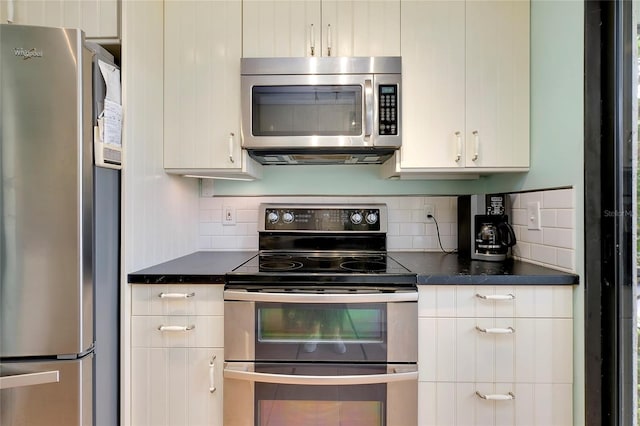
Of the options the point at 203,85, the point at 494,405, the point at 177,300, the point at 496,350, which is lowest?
the point at 494,405

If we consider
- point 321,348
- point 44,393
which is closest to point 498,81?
point 321,348

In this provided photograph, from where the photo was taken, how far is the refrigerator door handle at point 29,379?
1120mm

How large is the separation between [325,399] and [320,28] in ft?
5.26

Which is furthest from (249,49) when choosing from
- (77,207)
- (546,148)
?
(546,148)

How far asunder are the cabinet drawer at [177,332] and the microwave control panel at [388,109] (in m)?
1.08

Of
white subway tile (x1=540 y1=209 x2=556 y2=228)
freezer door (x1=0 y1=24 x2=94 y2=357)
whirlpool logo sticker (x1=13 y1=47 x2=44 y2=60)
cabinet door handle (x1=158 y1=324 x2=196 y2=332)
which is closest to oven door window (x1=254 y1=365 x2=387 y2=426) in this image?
cabinet door handle (x1=158 y1=324 x2=196 y2=332)

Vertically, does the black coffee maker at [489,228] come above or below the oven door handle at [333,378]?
above

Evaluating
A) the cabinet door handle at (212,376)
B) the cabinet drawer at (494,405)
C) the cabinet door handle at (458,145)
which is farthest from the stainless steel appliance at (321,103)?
the cabinet drawer at (494,405)

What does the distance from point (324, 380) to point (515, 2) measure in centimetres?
184

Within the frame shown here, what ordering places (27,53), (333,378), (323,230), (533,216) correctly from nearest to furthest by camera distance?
(27,53) < (333,378) < (533,216) < (323,230)

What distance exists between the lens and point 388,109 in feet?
5.11

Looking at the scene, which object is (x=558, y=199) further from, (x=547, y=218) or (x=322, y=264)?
(x=322, y=264)

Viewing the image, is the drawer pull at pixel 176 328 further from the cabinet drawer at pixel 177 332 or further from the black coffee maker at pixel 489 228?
the black coffee maker at pixel 489 228

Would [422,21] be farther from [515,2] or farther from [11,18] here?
[11,18]
